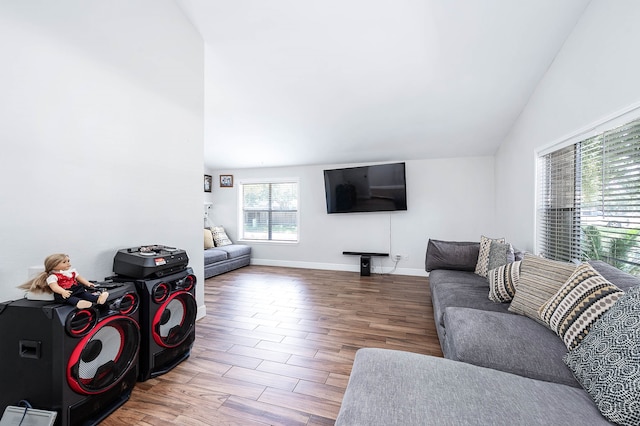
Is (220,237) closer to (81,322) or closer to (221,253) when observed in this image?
(221,253)

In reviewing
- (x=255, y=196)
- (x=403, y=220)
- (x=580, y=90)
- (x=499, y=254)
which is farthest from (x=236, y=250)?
(x=580, y=90)

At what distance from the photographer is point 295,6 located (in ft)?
6.63

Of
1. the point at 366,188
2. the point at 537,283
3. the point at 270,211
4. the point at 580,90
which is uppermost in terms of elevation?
the point at 580,90

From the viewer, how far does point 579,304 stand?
3.91 ft

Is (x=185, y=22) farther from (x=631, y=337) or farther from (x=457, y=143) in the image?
(x=457, y=143)

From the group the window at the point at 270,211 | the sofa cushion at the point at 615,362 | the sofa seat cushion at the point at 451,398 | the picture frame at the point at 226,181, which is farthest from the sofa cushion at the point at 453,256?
the picture frame at the point at 226,181

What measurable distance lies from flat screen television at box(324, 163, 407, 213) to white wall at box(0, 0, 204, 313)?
9.04 ft

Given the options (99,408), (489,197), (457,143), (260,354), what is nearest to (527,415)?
(260,354)

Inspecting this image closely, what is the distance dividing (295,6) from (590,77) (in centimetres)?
222

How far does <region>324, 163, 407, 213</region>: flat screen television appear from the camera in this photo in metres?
4.40

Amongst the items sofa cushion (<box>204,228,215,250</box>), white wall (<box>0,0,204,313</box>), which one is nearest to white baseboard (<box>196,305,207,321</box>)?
white wall (<box>0,0,204,313</box>)

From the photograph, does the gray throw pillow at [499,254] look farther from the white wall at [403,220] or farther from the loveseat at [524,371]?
the white wall at [403,220]

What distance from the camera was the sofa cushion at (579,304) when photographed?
110 cm

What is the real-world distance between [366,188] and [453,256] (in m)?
1.99
